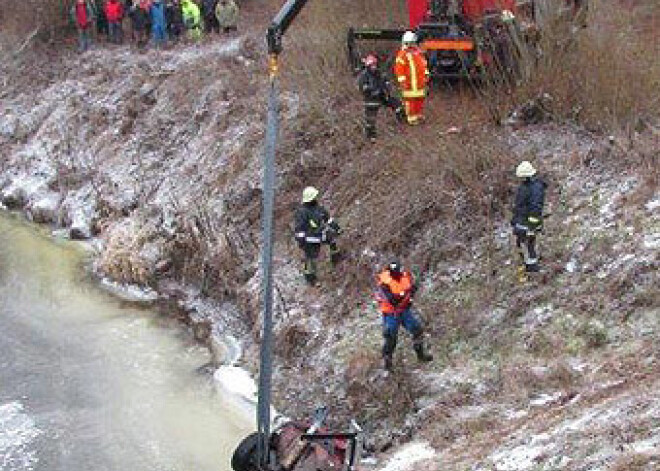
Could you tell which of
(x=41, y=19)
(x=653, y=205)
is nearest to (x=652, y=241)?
(x=653, y=205)

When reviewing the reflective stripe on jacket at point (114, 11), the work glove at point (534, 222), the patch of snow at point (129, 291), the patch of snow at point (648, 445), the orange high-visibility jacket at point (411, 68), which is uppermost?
the orange high-visibility jacket at point (411, 68)

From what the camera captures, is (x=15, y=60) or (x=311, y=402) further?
(x=15, y=60)

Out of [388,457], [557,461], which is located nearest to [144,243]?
[388,457]

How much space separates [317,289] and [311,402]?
2.48m

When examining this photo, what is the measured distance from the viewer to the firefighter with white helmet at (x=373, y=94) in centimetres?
1644

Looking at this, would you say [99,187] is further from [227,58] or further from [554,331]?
[554,331]

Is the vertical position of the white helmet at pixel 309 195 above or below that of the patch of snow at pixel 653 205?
below

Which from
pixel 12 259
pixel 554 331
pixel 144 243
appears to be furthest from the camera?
pixel 12 259

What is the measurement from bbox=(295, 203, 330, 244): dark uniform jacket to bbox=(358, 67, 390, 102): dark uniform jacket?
250 cm

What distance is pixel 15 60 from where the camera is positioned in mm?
28594

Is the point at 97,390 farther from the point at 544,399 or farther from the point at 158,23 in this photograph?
the point at 158,23

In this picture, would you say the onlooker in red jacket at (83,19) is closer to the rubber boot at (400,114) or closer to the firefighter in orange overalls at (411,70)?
the rubber boot at (400,114)

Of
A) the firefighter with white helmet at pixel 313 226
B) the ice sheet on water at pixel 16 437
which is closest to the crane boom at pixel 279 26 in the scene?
the firefighter with white helmet at pixel 313 226

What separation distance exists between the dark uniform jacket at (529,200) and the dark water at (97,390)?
4.41 metres
